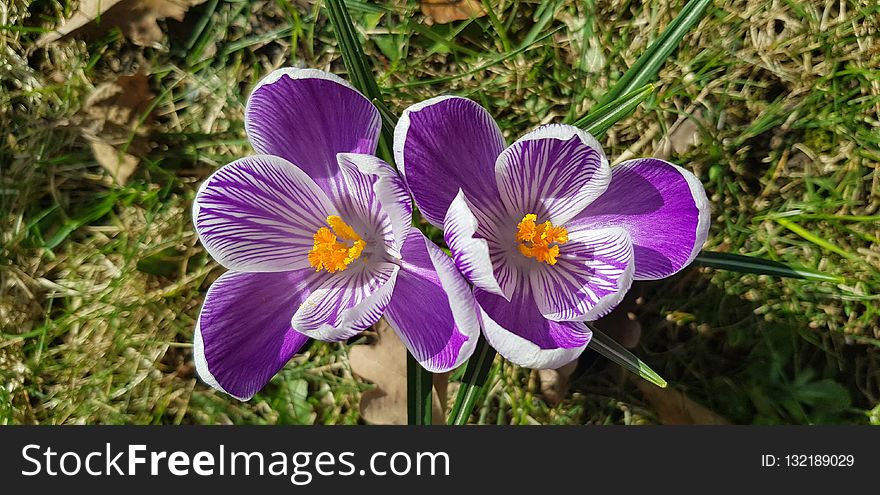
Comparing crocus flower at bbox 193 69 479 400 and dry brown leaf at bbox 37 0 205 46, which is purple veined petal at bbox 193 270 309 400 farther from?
A: dry brown leaf at bbox 37 0 205 46

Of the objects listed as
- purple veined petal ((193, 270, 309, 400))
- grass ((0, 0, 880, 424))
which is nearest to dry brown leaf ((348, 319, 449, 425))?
grass ((0, 0, 880, 424))

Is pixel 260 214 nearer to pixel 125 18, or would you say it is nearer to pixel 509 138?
pixel 509 138

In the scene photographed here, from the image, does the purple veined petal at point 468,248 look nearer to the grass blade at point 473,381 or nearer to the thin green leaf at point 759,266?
the grass blade at point 473,381

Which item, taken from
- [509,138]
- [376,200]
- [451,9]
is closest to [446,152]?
[376,200]

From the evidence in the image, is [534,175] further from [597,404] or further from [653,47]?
[597,404]

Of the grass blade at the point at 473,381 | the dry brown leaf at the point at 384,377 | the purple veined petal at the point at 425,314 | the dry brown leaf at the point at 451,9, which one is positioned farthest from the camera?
the dry brown leaf at the point at 451,9

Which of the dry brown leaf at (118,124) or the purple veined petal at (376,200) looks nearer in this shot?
the purple veined petal at (376,200)

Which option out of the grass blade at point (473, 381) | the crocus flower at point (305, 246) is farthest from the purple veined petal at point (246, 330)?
the grass blade at point (473, 381)
